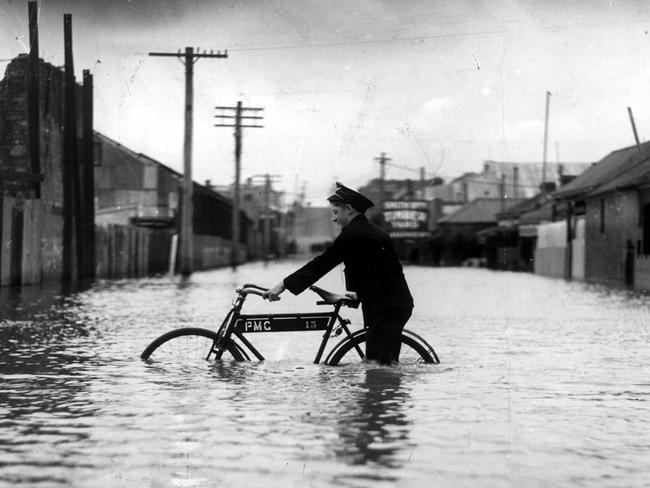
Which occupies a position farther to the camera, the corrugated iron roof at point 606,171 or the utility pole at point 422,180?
the utility pole at point 422,180

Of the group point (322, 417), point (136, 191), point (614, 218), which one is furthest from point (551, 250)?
point (322, 417)

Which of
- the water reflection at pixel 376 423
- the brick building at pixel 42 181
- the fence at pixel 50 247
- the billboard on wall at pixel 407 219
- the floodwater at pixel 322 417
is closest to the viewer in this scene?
the floodwater at pixel 322 417

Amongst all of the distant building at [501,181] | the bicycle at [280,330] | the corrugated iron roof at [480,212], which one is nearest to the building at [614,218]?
the bicycle at [280,330]

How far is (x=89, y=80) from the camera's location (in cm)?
3412

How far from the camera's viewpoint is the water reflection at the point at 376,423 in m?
5.59

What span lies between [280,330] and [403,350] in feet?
3.11

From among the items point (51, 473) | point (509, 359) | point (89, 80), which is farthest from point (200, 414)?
point (89, 80)

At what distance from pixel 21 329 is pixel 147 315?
3478 mm

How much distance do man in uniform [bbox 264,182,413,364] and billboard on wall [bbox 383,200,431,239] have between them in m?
87.4

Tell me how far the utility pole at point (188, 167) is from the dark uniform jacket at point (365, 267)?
3242cm

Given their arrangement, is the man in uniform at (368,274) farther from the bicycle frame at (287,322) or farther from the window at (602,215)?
the window at (602,215)

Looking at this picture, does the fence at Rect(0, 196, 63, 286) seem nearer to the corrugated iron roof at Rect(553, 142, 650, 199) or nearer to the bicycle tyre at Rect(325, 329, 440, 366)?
the bicycle tyre at Rect(325, 329, 440, 366)

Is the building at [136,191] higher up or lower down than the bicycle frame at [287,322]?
higher up

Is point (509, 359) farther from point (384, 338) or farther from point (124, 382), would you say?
point (124, 382)
